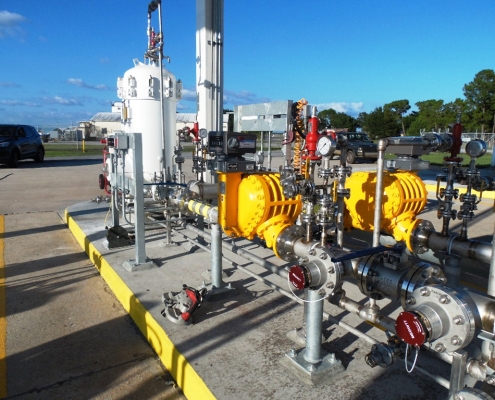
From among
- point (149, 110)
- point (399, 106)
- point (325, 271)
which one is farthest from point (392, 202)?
point (399, 106)

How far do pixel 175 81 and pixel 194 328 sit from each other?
4647mm

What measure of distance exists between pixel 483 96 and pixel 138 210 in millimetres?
42570

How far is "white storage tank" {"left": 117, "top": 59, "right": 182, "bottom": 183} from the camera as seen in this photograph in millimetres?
6340

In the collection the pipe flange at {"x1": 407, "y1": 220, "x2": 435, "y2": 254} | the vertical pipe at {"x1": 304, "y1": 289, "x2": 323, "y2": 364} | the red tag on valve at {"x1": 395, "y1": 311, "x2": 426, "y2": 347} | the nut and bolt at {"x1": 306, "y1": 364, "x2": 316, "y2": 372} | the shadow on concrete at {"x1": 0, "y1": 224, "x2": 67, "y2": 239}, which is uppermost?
the red tag on valve at {"x1": 395, "y1": 311, "x2": 426, "y2": 347}

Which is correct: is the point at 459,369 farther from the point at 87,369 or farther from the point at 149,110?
the point at 149,110

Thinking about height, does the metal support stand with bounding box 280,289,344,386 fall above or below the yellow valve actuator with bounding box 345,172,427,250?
below

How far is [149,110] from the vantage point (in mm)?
6426

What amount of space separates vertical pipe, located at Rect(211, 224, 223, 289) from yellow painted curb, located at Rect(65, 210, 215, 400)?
694 mm

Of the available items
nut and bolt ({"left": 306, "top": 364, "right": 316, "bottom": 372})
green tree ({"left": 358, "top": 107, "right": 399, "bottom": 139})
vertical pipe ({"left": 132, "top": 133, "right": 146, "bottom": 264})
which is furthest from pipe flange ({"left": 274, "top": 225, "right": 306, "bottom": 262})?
green tree ({"left": 358, "top": 107, "right": 399, "bottom": 139})

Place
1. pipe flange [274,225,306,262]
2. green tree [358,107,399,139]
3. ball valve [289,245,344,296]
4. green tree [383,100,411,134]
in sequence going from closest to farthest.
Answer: ball valve [289,245,344,296] < pipe flange [274,225,306,262] < green tree [358,107,399,139] < green tree [383,100,411,134]

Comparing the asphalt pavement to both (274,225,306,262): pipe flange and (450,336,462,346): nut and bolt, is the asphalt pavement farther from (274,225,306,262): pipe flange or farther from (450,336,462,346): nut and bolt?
(450,336,462,346): nut and bolt

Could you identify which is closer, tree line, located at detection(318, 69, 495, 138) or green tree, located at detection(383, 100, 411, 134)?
tree line, located at detection(318, 69, 495, 138)

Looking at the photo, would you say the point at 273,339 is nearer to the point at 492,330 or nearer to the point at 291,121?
the point at 492,330

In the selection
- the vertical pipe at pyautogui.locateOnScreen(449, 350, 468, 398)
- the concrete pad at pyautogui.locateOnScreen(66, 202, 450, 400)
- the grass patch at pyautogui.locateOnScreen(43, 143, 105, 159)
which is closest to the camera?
the vertical pipe at pyautogui.locateOnScreen(449, 350, 468, 398)
